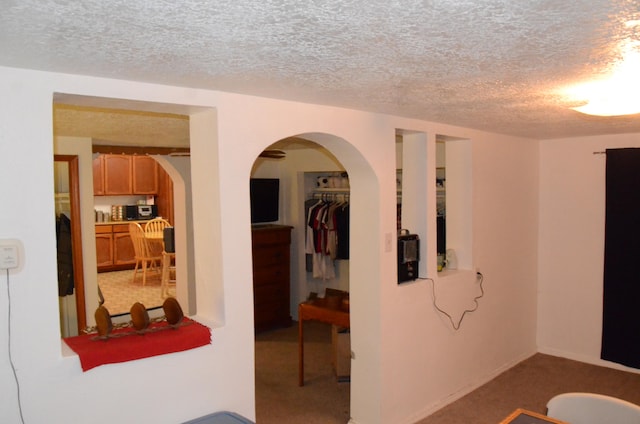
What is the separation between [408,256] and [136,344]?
2.02 metres

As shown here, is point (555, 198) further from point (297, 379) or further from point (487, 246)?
point (297, 379)

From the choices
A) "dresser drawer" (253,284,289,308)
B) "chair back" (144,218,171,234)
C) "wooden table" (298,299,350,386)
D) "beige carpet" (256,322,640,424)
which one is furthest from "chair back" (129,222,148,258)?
"wooden table" (298,299,350,386)

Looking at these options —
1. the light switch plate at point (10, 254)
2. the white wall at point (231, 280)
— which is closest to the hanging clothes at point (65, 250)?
the white wall at point (231, 280)

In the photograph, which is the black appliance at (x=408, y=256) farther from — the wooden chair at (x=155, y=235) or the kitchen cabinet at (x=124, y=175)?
the kitchen cabinet at (x=124, y=175)

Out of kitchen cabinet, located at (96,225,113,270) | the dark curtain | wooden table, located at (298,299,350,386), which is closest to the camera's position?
wooden table, located at (298,299,350,386)

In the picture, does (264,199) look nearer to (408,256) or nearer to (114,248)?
(408,256)

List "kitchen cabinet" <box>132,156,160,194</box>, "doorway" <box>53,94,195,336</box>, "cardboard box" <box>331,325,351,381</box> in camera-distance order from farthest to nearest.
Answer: "kitchen cabinet" <box>132,156,160,194</box> < "cardboard box" <box>331,325,351,381</box> < "doorway" <box>53,94,195,336</box>

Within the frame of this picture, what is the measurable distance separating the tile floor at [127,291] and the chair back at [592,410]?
552 cm

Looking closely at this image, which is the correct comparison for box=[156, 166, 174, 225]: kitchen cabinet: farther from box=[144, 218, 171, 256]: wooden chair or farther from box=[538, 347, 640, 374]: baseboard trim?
box=[538, 347, 640, 374]: baseboard trim

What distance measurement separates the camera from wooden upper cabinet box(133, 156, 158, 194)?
9.39 metres

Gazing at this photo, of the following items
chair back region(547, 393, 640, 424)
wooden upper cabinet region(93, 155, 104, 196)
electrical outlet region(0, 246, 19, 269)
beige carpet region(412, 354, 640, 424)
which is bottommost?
beige carpet region(412, 354, 640, 424)

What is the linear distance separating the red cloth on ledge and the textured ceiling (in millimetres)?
1113

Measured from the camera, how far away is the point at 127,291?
765 centimetres

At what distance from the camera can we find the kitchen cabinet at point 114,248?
28.4ft
